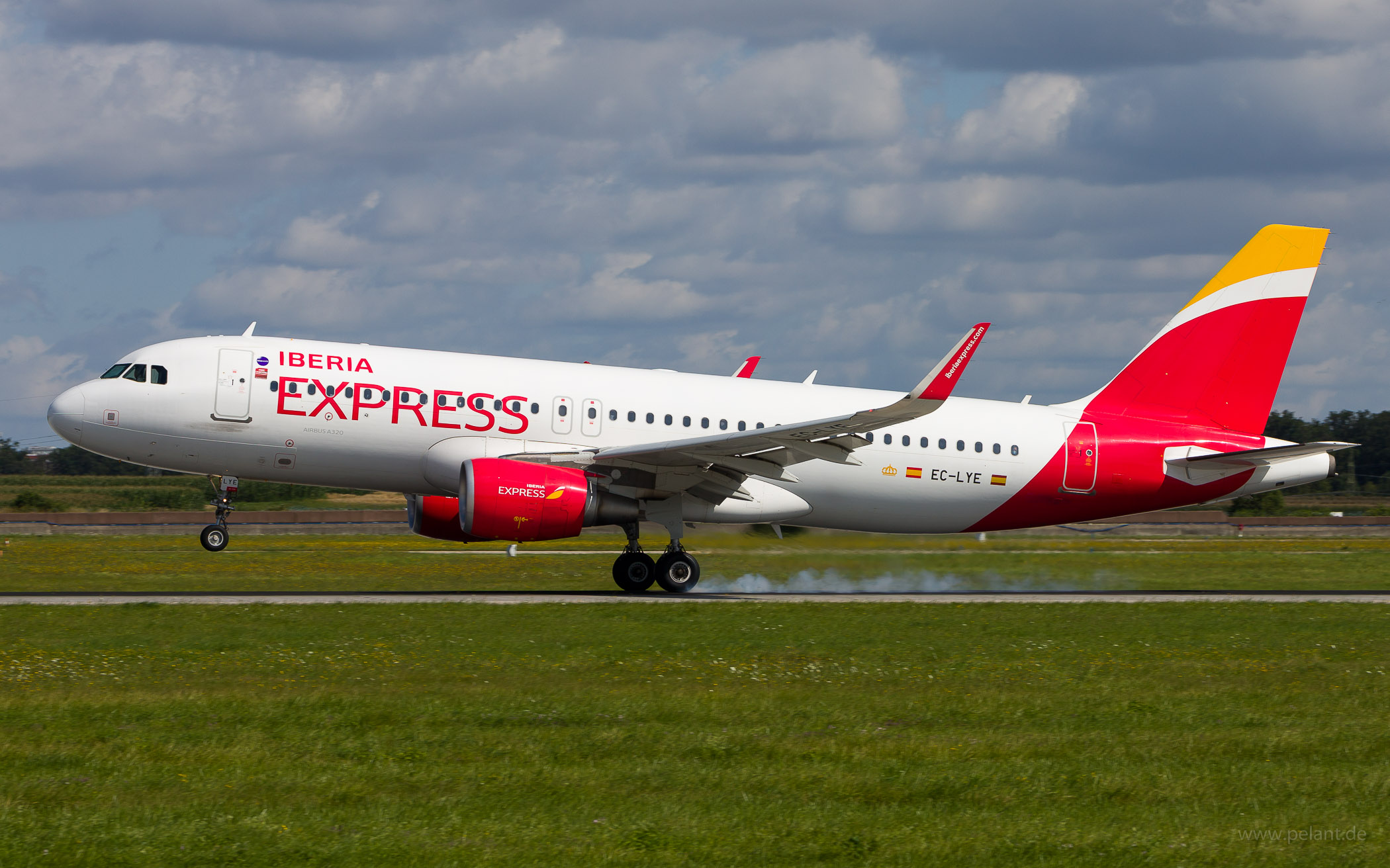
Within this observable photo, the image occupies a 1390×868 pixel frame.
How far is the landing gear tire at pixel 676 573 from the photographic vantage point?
85.7 feet

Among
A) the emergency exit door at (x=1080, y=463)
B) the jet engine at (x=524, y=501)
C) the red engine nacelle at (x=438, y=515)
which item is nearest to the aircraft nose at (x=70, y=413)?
the red engine nacelle at (x=438, y=515)

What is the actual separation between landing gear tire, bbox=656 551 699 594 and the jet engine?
1.97m

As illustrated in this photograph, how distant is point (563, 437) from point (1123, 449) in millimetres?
12106

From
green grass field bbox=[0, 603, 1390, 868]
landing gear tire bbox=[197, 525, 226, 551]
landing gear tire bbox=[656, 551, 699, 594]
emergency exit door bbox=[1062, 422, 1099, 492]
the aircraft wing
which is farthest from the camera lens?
emergency exit door bbox=[1062, 422, 1099, 492]

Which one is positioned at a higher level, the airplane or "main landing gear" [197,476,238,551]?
the airplane

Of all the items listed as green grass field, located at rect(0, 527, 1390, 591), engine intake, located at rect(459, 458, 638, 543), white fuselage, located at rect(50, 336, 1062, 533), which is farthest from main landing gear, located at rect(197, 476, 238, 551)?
engine intake, located at rect(459, 458, 638, 543)

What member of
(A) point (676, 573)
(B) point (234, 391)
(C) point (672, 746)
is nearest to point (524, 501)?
(A) point (676, 573)

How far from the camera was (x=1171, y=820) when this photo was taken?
30.0 ft

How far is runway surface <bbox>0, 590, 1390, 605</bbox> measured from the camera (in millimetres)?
23781

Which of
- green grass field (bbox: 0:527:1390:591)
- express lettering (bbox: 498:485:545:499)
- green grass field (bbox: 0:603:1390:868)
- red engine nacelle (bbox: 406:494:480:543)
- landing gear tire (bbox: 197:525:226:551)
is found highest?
express lettering (bbox: 498:485:545:499)

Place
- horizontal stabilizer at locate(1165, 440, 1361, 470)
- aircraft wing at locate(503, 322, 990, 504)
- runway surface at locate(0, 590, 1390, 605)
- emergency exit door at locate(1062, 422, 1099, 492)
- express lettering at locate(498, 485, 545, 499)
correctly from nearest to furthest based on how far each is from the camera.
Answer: aircraft wing at locate(503, 322, 990, 504) → express lettering at locate(498, 485, 545, 499) → runway surface at locate(0, 590, 1390, 605) → horizontal stabilizer at locate(1165, 440, 1361, 470) → emergency exit door at locate(1062, 422, 1099, 492)

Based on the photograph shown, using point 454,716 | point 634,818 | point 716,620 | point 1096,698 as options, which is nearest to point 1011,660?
point 1096,698

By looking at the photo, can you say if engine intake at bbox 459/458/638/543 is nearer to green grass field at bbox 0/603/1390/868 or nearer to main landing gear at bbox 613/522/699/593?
main landing gear at bbox 613/522/699/593

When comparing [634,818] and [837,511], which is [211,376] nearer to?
[837,511]
